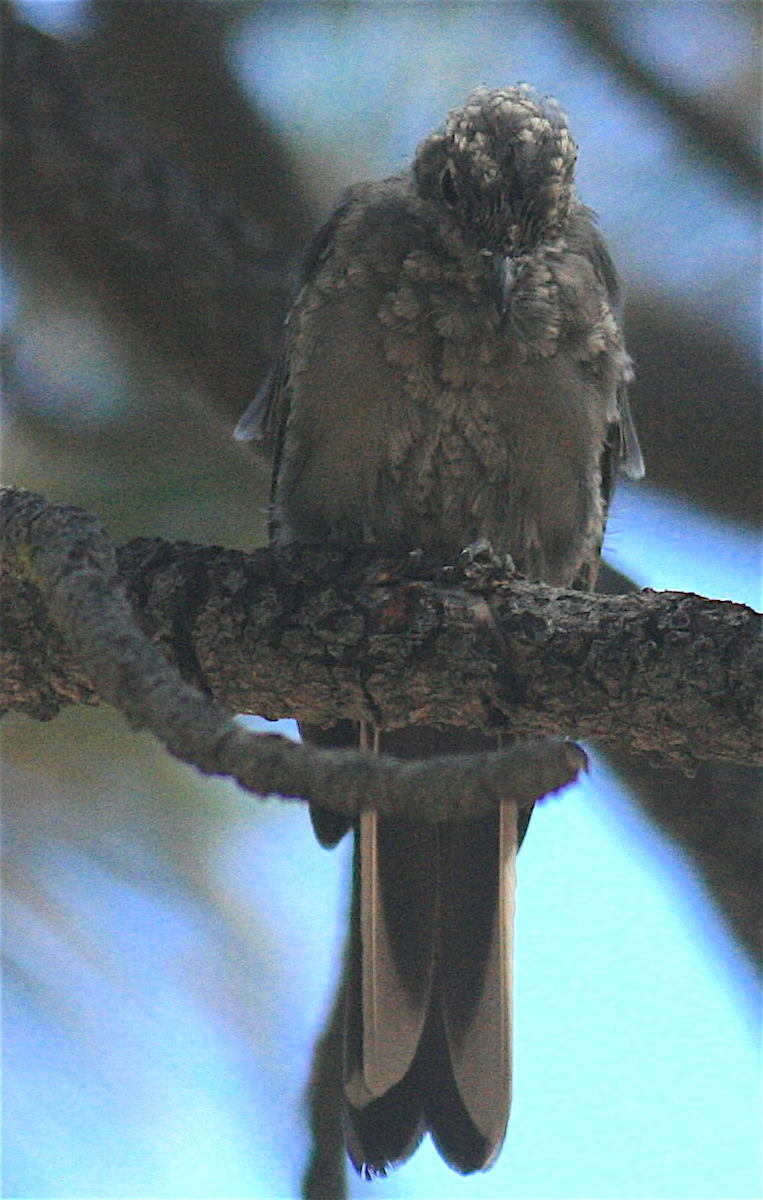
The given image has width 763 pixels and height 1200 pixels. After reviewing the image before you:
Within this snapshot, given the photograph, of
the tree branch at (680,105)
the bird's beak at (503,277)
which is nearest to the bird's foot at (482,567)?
the bird's beak at (503,277)

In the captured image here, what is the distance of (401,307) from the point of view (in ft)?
9.79

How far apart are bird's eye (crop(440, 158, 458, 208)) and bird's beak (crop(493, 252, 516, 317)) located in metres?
0.18

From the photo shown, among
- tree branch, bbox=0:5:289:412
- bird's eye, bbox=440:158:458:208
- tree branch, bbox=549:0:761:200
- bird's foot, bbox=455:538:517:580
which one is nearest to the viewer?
bird's foot, bbox=455:538:517:580

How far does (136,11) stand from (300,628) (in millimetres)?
1990

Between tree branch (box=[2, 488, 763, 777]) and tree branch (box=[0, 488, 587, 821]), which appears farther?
tree branch (box=[2, 488, 763, 777])

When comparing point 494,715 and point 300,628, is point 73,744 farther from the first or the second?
point 494,715

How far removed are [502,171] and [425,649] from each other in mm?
1195

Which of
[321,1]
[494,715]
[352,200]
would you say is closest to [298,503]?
[352,200]

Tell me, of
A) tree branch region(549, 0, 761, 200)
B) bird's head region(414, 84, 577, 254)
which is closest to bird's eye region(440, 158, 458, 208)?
bird's head region(414, 84, 577, 254)

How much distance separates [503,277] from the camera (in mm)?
2916

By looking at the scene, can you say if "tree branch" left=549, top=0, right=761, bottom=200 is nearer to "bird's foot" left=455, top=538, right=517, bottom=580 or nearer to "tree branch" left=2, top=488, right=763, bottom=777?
"bird's foot" left=455, top=538, right=517, bottom=580

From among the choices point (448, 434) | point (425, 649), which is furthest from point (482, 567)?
point (448, 434)

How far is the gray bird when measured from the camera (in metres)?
2.95

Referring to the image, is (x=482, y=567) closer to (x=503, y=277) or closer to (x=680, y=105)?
(x=503, y=277)
